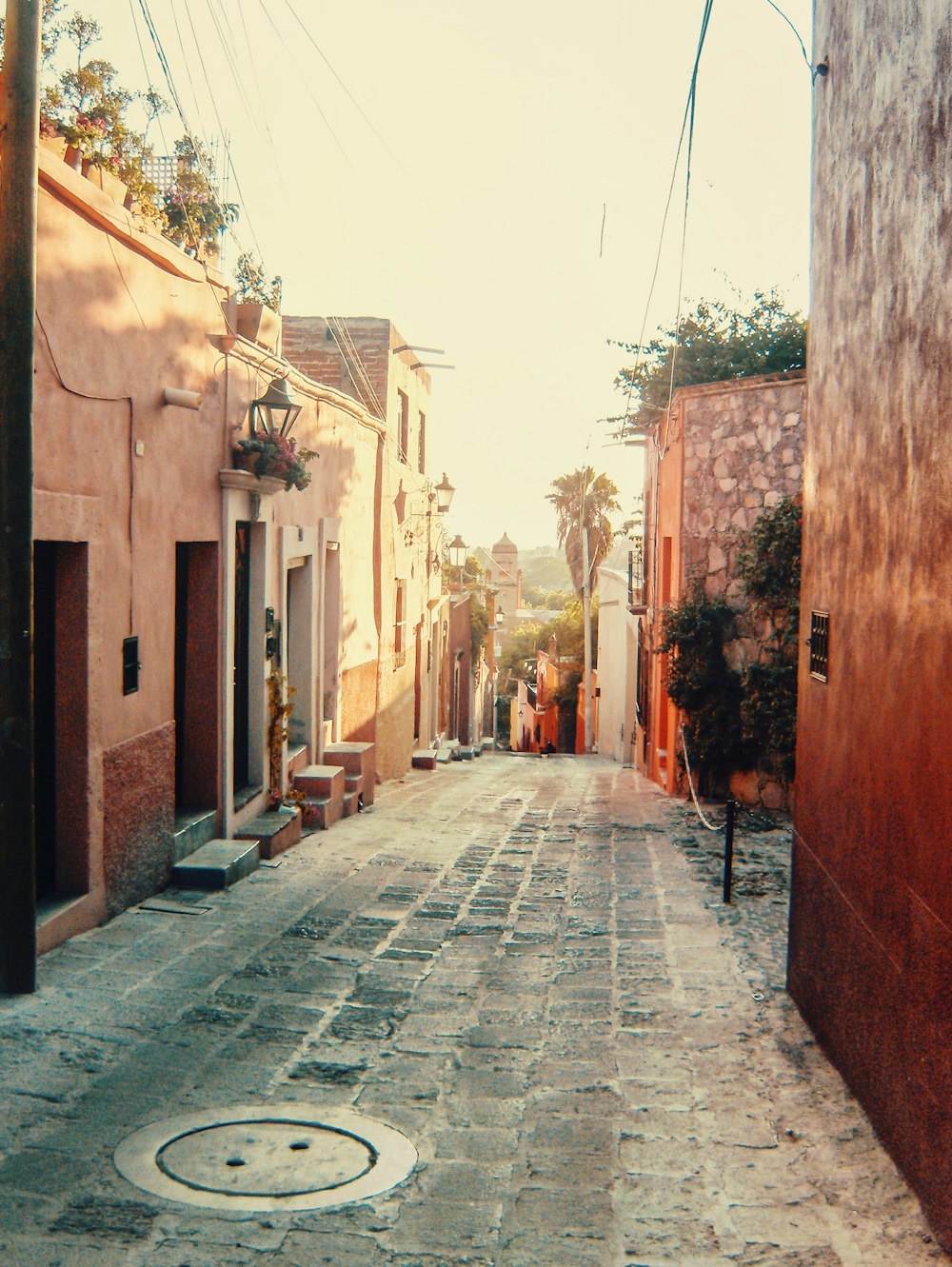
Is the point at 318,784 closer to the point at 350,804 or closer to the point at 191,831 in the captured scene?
the point at 350,804

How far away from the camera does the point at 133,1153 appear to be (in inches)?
165

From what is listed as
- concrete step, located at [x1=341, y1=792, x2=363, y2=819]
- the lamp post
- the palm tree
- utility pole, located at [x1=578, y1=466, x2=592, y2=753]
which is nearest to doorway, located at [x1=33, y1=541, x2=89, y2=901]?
concrete step, located at [x1=341, y1=792, x2=363, y2=819]

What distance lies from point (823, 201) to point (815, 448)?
1.22m

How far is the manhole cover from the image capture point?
397 cm

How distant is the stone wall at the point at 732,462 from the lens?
14.0m

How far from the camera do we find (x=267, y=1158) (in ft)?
14.0

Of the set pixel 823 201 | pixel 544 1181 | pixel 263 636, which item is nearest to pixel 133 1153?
pixel 544 1181

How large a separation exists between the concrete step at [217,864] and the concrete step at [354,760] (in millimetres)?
4239

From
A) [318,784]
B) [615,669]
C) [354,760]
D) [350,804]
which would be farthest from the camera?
[615,669]

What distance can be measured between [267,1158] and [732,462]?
11561 mm

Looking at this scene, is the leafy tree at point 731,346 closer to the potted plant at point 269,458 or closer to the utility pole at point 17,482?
the potted plant at point 269,458

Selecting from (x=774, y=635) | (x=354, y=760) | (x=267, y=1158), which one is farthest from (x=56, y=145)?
(x=774, y=635)

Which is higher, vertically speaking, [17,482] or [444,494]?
[444,494]

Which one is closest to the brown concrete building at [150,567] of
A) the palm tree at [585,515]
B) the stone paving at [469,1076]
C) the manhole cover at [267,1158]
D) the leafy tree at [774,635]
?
the stone paving at [469,1076]
